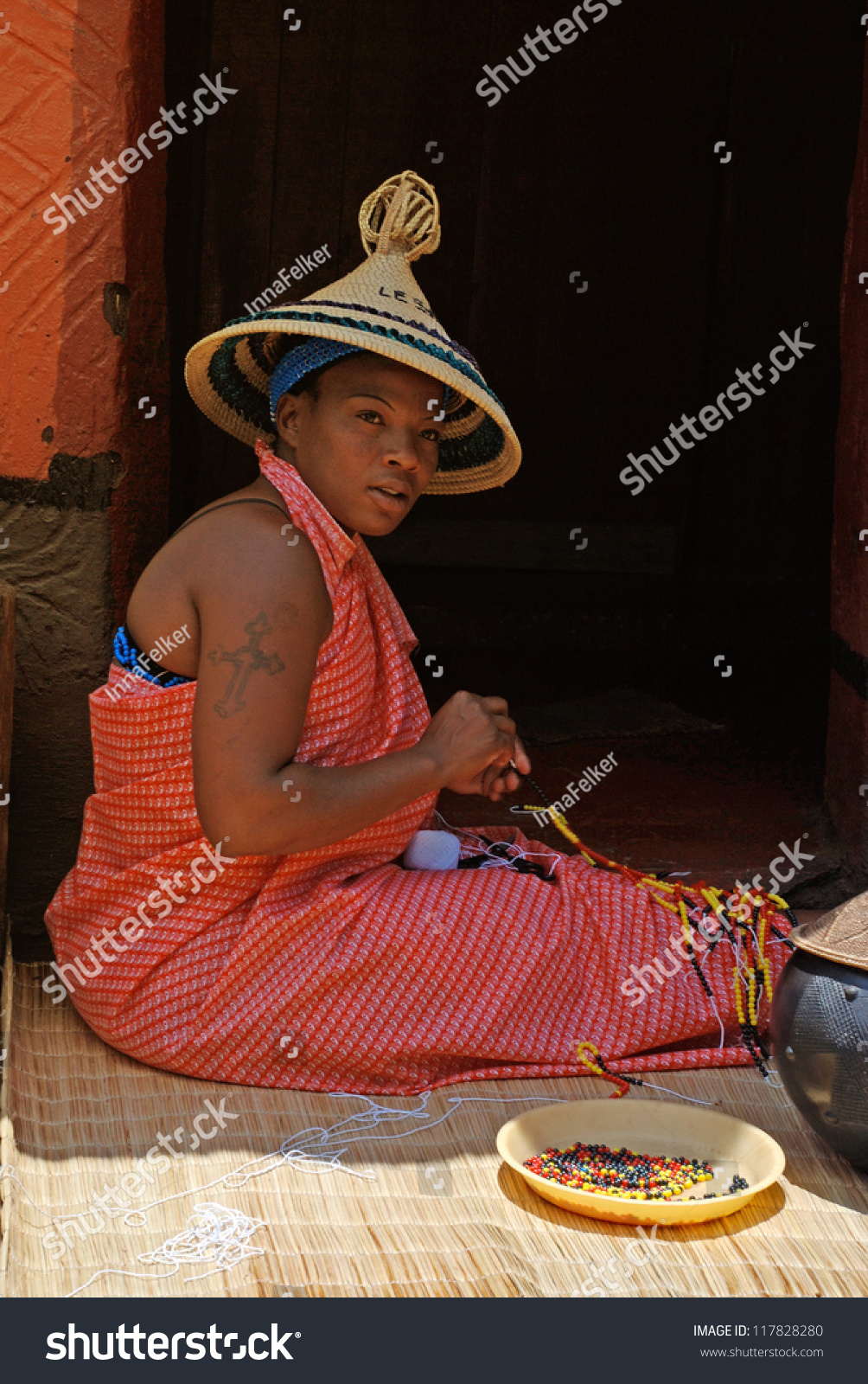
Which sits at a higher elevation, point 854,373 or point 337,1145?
point 854,373

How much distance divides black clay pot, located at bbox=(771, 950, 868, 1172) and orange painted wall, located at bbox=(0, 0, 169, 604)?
1550mm

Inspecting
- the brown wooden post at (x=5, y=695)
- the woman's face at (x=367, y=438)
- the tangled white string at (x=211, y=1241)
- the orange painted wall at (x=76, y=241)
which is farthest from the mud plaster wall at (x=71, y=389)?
the tangled white string at (x=211, y=1241)

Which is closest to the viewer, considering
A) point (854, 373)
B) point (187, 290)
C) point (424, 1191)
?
point (424, 1191)

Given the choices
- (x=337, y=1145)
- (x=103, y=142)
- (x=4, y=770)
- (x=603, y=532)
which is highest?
(x=103, y=142)

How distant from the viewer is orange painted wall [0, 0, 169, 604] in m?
2.63

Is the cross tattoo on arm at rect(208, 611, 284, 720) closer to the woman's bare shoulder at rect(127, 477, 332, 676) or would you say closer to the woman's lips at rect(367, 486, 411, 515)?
the woman's bare shoulder at rect(127, 477, 332, 676)

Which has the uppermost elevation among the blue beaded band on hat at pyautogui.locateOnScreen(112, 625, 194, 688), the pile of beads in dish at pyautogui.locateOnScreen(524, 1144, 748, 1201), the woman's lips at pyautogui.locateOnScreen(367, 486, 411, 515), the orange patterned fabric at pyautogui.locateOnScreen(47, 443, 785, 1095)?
the woman's lips at pyautogui.locateOnScreen(367, 486, 411, 515)

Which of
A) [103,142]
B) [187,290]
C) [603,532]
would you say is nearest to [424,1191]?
[103,142]

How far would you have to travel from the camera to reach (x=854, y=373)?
3.33 m

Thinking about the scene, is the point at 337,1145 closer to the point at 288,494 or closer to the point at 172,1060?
the point at 172,1060

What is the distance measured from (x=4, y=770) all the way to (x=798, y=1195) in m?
1.57

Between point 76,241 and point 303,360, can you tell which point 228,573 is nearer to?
point 303,360

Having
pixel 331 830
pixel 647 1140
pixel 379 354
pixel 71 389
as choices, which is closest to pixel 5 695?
pixel 71 389

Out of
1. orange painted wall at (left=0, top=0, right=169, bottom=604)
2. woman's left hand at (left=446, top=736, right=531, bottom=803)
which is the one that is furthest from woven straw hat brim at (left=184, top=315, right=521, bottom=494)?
woman's left hand at (left=446, top=736, right=531, bottom=803)
